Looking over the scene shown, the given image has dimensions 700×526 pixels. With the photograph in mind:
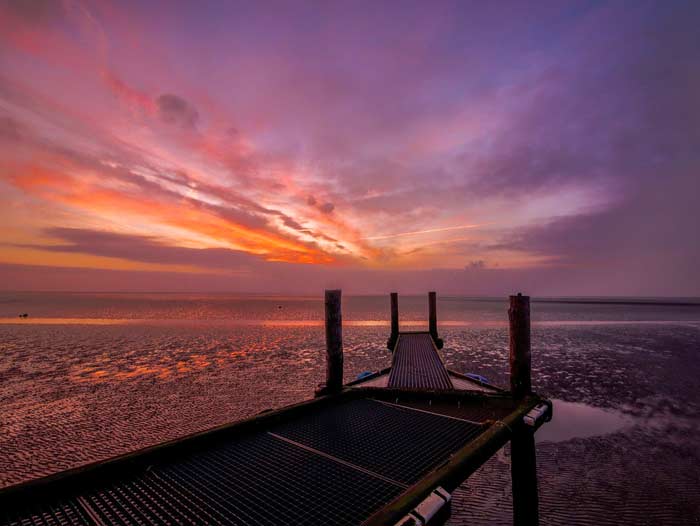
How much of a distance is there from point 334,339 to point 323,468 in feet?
13.5

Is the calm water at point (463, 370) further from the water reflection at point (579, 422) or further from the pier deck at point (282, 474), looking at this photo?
the pier deck at point (282, 474)

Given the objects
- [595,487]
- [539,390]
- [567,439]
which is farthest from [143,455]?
[539,390]

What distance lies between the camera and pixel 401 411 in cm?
675

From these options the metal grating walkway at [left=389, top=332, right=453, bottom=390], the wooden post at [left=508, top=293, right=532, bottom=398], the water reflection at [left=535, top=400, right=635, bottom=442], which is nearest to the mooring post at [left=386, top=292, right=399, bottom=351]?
the metal grating walkway at [left=389, top=332, right=453, bottom=390]

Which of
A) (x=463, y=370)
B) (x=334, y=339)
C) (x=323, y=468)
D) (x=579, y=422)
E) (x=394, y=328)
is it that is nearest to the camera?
(x=323, y=468)

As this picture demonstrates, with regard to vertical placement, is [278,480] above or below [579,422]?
above

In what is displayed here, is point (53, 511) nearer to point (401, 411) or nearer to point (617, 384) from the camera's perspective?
point (401, 411)

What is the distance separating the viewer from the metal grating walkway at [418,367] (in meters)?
10.8

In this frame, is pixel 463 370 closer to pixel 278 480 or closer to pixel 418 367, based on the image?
pixel 418 367

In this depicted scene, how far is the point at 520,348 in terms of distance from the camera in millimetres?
7363

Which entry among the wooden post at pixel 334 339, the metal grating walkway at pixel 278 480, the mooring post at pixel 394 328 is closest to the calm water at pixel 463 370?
the mooring post at pixel 394 328

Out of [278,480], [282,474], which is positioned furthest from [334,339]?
[278,480]

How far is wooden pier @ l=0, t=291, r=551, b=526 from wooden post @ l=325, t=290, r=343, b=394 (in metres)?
0.49

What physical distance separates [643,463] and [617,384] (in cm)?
906
